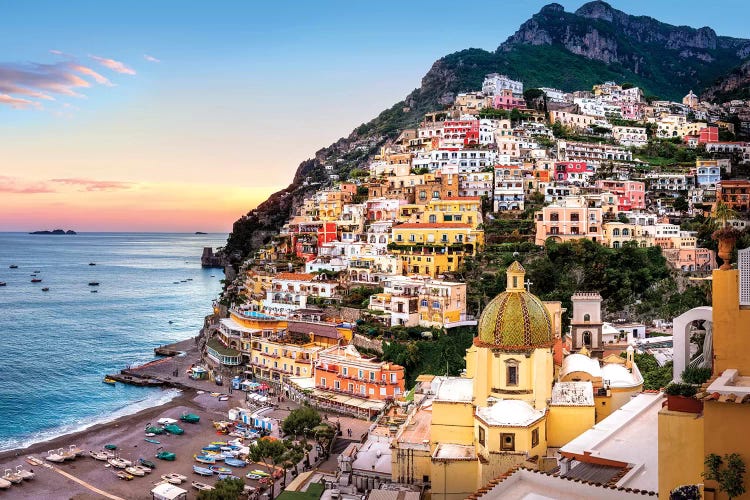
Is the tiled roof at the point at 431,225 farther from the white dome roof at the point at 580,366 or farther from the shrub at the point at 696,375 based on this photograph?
the shrub at the point at 696,375

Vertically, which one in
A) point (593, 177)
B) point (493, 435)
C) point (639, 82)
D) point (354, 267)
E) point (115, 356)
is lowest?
point (115, 356)

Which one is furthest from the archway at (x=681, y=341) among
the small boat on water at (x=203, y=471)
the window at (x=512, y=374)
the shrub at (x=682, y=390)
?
the small boat on water at (x=203, y=471)

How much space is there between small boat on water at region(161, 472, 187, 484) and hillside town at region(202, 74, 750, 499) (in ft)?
29.9

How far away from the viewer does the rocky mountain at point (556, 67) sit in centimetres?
11788

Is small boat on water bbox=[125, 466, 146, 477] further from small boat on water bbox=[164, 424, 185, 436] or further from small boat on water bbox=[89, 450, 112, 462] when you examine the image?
small boat on water bbox=[164, 424, 185, 436]

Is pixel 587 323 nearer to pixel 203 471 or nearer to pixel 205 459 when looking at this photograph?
pixel 203 471

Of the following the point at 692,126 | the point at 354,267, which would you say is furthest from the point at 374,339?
the point at 692,126

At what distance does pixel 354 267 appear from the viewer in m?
59.3

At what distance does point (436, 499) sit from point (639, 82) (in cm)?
15013

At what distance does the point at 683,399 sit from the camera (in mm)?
9383

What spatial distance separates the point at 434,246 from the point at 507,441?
3511cm

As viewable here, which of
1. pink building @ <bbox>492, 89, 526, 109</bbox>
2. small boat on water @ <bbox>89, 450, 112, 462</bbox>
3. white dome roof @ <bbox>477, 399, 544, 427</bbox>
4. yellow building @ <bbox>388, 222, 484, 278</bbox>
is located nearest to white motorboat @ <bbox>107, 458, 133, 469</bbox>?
small boat on water @ <bbox>89, 450, 112, 462</bbox>

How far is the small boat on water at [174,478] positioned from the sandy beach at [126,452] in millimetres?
350

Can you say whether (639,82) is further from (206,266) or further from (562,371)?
(562,371)
